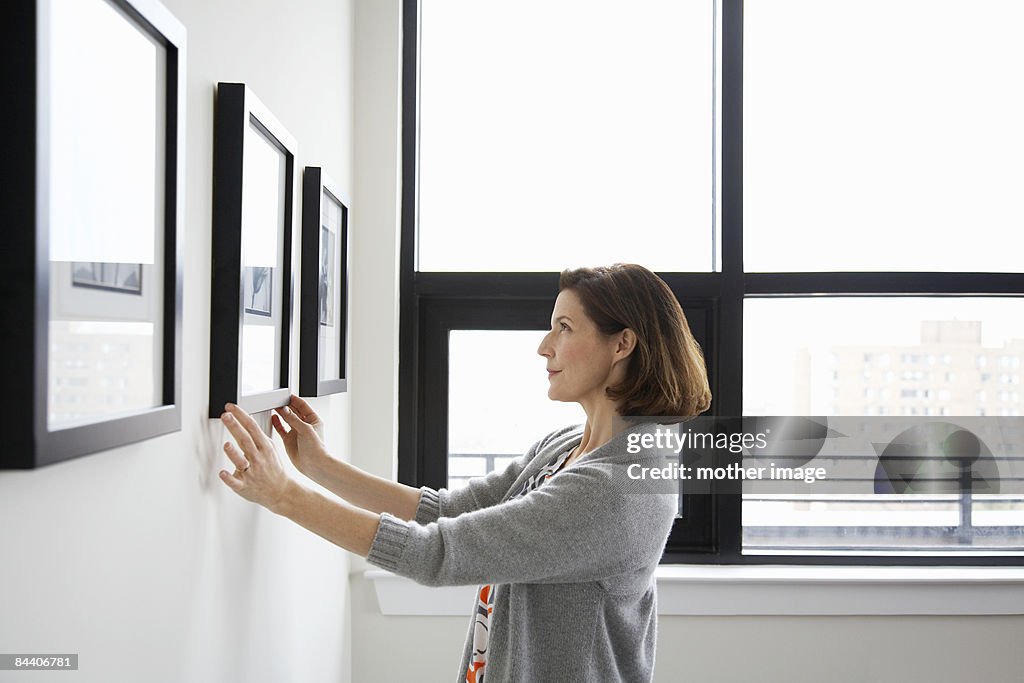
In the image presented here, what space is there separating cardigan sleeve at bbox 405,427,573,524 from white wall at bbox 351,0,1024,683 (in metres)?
0.57

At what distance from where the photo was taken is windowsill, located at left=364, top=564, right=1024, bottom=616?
6.61 ft

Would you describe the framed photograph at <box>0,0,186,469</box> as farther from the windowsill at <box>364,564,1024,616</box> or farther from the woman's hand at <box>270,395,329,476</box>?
the windowsill at <box>364,564,1024,616</box>

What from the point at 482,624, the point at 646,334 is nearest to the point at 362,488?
the point at 482,624

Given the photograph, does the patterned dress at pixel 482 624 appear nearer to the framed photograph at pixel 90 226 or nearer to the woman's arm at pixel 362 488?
the woman's arm at pixel 362 488

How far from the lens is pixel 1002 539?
221 cm

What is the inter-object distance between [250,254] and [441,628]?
1.28 meters

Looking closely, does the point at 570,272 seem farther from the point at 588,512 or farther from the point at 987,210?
the point at 987,210

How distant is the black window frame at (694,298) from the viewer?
6.99ft

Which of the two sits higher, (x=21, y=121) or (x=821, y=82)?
(x=821, y=82)

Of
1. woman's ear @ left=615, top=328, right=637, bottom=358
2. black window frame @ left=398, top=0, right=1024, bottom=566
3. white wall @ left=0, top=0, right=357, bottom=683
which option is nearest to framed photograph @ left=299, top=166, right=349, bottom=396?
white wall @ left=0, top=0, right=357, bottom=683

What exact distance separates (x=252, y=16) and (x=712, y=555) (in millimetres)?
1648

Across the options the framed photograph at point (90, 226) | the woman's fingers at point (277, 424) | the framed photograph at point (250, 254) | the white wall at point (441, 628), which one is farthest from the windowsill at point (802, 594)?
the framed photograph at point (90, 226)

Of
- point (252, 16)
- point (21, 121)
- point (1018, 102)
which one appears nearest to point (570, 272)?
point (252, 16)

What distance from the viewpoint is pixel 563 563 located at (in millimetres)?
1094
